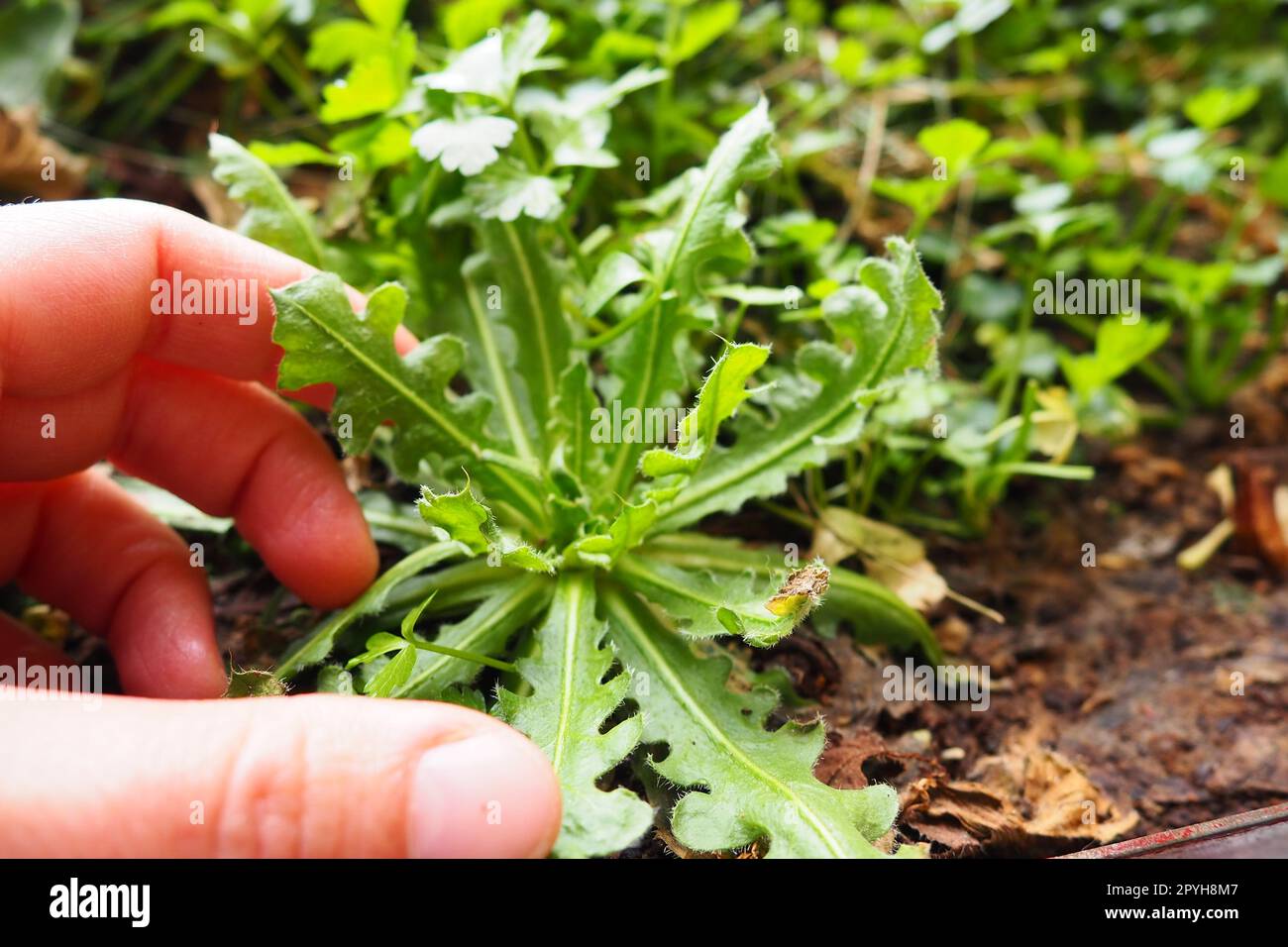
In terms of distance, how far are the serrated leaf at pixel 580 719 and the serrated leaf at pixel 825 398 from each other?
10.2 inches

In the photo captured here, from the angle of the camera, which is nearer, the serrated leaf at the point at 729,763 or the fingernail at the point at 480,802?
the fingernail at the point at 480,802

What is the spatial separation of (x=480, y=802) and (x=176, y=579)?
0.94 meters

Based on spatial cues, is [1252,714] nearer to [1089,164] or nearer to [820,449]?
[820,449]

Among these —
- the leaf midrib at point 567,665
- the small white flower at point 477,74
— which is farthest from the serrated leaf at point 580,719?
the small white flower at point 477,74

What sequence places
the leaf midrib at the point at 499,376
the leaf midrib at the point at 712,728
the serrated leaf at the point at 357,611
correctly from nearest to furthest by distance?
the leaf midrib at the point at 712,728, the serrated leaf at the point at 357,611, the leaf midrib at the point at 499,376

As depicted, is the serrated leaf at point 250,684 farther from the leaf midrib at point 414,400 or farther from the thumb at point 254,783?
the leaf midrib at point 414,400

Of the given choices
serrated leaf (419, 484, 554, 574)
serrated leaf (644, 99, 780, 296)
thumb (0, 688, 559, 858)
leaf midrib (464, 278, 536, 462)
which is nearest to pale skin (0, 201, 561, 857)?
thumb (0, 688, 559, 858)

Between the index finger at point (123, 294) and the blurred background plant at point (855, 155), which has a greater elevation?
the blurred background plant at point (855, 155)

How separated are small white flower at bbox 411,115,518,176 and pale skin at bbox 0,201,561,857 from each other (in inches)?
11.1

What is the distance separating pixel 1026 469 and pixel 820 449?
52 cm

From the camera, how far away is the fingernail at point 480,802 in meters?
0.95

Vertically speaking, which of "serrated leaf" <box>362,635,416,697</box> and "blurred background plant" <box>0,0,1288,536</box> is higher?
"blurred background plant" <box>0,0,1288,536</box>

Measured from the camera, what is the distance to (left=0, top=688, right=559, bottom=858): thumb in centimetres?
91

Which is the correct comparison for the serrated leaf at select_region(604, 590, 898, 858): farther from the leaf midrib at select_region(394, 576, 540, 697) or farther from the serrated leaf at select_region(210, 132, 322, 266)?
the serrated leaf at select_region(210, 132, 322, 266)
